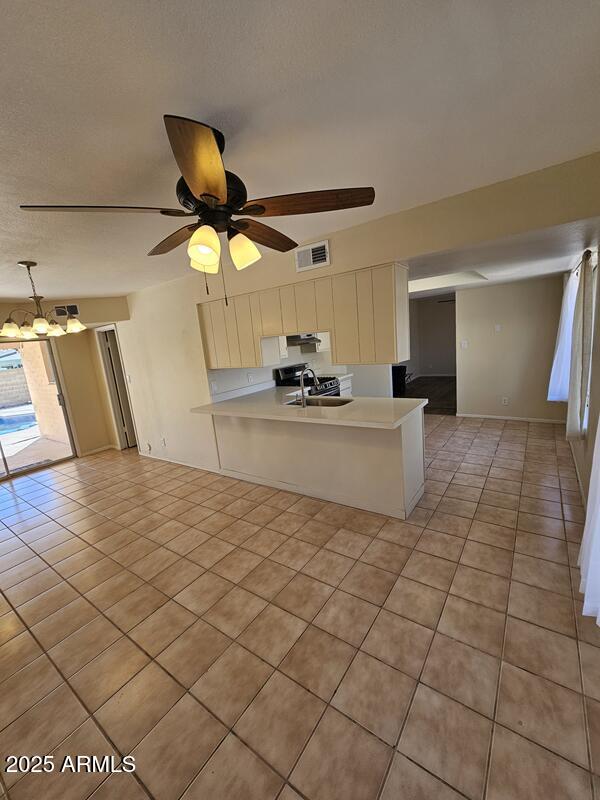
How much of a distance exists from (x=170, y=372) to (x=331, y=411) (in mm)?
2569

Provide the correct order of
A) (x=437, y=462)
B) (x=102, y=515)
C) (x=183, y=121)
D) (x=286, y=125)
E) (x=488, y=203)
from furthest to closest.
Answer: (x=437, y=462) < (x=102, y=515) < (x=488, y=203) < (x=286, y=125) < (x=183, y=121)

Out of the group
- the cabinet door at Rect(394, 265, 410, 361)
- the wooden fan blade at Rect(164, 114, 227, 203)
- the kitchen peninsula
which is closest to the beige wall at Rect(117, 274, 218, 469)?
the kitchen peninsula

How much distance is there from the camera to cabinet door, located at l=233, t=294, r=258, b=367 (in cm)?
358

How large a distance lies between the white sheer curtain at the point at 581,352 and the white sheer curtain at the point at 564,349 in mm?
466

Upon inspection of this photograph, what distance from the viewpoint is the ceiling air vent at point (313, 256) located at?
287 centimetres

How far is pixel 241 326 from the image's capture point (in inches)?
145

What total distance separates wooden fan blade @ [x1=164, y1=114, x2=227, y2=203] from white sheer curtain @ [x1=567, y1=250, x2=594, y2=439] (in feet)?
11.8

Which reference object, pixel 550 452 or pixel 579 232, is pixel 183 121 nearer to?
pixel 579 232

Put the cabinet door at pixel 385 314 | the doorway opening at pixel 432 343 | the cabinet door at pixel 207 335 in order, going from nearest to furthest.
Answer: the cabinet door at pixel 385 314
the cabinet door at pixel 207 335
the doorway opening at pixel 432 343

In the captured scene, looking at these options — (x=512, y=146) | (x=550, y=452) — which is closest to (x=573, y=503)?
(x=550, y=452)

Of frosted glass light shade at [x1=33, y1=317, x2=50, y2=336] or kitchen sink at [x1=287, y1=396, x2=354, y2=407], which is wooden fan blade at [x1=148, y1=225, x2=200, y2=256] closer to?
frosted glass light shade at [x1=33, y1=317, x2=50, y2=336]

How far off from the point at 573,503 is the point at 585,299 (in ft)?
6.51

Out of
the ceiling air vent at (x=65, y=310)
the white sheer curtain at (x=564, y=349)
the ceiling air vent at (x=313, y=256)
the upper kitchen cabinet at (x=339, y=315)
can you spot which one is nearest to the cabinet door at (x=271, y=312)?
the upper kitchen cabinet at (x=339, y=315)

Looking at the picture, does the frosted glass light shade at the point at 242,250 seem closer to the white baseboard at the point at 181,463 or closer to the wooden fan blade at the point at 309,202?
the wooden fan blade at the point at 309,202
